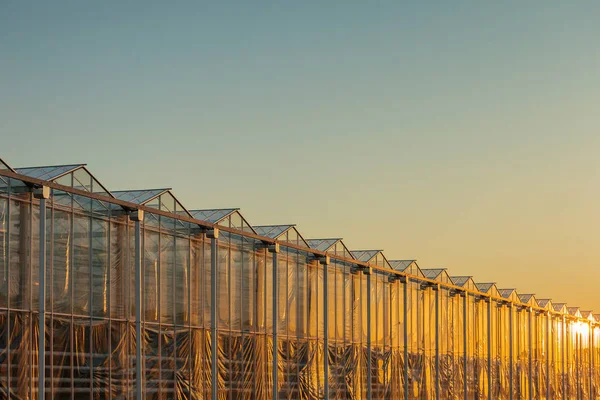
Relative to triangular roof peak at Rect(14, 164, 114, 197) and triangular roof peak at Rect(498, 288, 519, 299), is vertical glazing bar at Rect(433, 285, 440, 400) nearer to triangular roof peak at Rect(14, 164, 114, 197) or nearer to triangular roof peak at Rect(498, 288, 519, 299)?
triangular roof peak at Rect(498, 288, 519, 299)

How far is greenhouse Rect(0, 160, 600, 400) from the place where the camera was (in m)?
31.3

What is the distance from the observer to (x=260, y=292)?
45344mm

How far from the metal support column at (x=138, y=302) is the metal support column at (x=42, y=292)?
16.9 ft

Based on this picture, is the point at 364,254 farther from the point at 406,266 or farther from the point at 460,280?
the point at 460,280

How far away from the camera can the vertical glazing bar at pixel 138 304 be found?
35.5 metres

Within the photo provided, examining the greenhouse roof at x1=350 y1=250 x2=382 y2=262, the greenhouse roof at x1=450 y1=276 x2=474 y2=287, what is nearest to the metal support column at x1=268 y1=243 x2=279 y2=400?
the greenhouse roof at x1=350 y1=250 x2=382 y2=262

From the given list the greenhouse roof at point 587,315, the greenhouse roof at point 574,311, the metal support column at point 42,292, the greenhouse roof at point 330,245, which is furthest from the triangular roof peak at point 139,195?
the greenhouse roof at point 587,315

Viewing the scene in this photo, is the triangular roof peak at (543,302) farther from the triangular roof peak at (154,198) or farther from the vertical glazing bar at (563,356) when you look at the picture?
the triangular roof peak at (154,198)

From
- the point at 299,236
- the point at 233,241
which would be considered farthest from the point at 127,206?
the point at 299,236

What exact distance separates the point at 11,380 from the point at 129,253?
307 inches

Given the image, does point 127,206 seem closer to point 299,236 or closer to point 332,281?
point 299,236

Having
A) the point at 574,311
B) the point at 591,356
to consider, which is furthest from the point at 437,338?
the point at 591,356

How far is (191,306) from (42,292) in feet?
32.0

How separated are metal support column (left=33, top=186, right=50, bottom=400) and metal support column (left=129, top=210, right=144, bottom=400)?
203 inches
